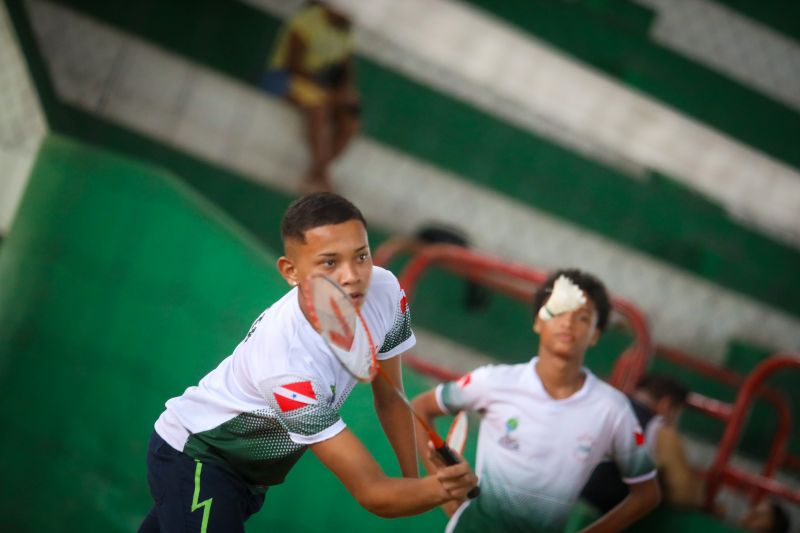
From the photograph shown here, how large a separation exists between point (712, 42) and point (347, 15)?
3.15m

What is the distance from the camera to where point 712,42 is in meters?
8.60

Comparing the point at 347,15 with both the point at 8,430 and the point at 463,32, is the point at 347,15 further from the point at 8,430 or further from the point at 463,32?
the point at 8,430

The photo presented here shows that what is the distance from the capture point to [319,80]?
7.40 meters

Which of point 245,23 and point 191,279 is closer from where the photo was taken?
point 191,279

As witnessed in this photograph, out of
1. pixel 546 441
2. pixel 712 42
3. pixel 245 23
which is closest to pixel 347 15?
pixel 245 23

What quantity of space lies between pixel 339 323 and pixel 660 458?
7.62 ft

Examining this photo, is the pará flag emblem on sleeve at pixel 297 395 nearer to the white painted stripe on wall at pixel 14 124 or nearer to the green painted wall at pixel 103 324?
the green painted wall at pixel 103 324

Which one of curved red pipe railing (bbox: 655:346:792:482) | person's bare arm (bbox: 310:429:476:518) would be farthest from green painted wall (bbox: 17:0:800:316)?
person's bare arm (bbox: 310:429:476:518)

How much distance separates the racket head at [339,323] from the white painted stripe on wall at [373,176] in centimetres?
510

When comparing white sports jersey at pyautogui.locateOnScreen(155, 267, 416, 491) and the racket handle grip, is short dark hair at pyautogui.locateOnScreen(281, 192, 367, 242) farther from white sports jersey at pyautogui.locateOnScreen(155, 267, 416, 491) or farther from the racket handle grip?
the racket handle grip

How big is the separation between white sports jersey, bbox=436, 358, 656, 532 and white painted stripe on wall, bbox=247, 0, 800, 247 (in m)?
4.56

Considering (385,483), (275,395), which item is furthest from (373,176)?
(385,483)

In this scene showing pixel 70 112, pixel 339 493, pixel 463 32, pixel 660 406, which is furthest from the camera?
pixel 463 32

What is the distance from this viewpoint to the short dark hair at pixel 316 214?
267 cm
